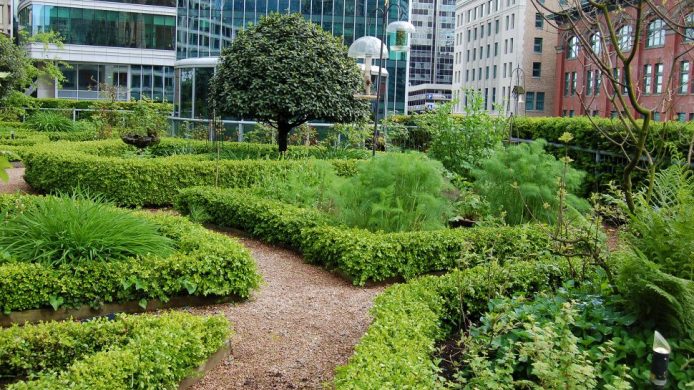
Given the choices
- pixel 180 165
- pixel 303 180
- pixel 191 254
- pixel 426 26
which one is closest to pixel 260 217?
pixel 303 180

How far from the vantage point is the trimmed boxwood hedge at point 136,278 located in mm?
5707

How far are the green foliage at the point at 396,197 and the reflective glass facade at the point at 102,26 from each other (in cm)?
3430

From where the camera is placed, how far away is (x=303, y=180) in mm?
10586

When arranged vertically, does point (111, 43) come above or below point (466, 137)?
above

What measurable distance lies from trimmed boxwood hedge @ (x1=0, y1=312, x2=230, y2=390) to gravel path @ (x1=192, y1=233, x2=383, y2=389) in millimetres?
278

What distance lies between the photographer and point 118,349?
4.39 meters

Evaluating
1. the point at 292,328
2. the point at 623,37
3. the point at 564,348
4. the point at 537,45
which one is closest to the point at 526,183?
the point at 292,328

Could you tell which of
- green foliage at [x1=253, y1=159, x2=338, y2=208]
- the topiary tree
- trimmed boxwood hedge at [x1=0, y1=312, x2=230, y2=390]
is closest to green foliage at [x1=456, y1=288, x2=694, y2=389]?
trimmed boxwood hedge at [x1=0, y1=312, x2=230, y2=390]

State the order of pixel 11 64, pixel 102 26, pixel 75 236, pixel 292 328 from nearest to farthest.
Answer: pixel 292 328, pixel 75 236, pixel 11 64, pixel 102 26

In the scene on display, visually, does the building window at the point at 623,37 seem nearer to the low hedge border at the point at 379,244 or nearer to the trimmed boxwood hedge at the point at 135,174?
the low hedge border at the point at 379,244

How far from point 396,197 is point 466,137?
5.15m

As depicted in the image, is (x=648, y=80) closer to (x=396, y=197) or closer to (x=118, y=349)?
(x=396, y=197)

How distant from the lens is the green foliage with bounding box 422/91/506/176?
1292 cm

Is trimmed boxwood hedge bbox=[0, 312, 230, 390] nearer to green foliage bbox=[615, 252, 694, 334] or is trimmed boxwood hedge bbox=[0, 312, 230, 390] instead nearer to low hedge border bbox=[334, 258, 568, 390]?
low hedge border bbox=[334, 258, 568, 390]
